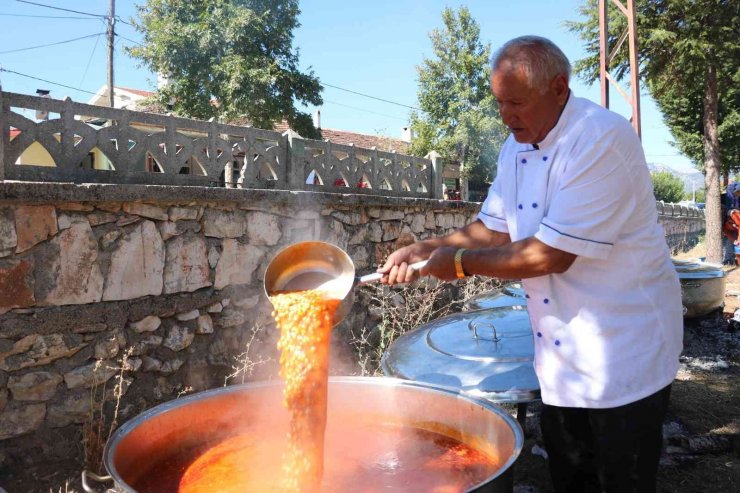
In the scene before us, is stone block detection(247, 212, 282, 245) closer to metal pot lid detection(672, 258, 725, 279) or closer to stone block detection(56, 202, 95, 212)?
stone block detection(56, 202, 95, 212)

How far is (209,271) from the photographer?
13.7 feet

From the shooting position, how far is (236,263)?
4.36m

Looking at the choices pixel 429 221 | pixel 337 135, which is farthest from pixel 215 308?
pixel 337 135

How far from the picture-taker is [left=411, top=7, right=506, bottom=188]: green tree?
26391 mm

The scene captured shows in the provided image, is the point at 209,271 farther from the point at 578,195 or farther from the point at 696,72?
the point at 696,72

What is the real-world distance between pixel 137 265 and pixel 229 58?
15227mm

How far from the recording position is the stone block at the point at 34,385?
324cm

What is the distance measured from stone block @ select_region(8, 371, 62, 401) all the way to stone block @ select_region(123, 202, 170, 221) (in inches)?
43.5

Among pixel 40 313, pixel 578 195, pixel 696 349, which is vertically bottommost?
pixel 696 349

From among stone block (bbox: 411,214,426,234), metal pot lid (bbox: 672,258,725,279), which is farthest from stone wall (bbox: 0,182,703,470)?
metal pot lid (bbox: 672,258,725,279)

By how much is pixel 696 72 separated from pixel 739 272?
4.62 meters

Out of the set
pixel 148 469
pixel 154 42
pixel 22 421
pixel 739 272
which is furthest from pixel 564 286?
pixel 154 42

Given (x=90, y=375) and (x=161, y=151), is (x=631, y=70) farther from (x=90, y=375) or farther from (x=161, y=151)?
(x=90, y=375)

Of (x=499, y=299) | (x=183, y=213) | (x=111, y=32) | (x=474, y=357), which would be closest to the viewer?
(x=474, y=357)
